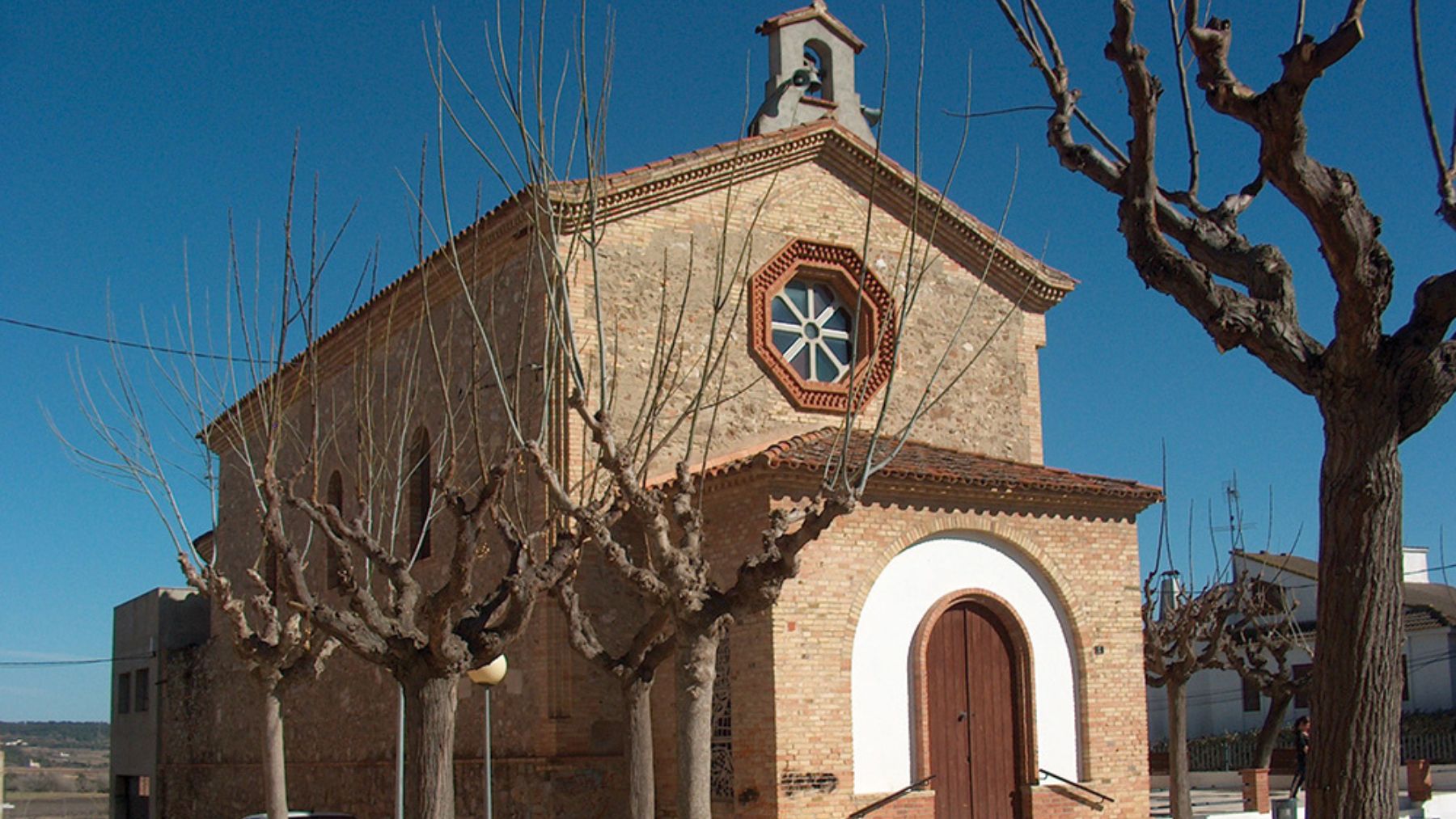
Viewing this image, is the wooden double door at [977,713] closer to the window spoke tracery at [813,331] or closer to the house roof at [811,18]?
the window spoke tracery at [813,331]

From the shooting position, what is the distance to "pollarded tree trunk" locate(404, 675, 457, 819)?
1168cm

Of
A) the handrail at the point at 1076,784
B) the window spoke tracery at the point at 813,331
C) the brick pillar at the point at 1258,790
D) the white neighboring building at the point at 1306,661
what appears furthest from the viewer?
the white neighboring building at the point at 1306,661

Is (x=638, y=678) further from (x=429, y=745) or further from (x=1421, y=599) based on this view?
(x=1421, y=599)

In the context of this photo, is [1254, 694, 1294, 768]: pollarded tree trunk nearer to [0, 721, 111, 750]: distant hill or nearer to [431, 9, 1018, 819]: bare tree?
[431, 9, 1018, 819]: bare tree

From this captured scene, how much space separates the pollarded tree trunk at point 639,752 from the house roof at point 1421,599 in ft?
84.5

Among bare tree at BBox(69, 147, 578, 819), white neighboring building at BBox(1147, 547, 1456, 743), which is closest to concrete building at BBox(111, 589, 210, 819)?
bare tree at BBox(69, 147, 578, 819)

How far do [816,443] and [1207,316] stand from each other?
369 inches

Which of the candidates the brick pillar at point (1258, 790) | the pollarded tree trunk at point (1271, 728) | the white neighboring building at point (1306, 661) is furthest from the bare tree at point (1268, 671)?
the white neighboring building at point (1306, 661)

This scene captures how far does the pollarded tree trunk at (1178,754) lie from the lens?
65.2 feet

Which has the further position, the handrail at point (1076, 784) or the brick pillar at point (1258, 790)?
the brick pillar at point (1258, 790)

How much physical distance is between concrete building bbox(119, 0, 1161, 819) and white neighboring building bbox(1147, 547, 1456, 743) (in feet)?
62.5

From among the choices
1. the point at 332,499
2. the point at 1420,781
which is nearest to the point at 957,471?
the point at 332,499

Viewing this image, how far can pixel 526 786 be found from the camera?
16.5 m

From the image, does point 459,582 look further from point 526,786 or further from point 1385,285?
point 1385,285
